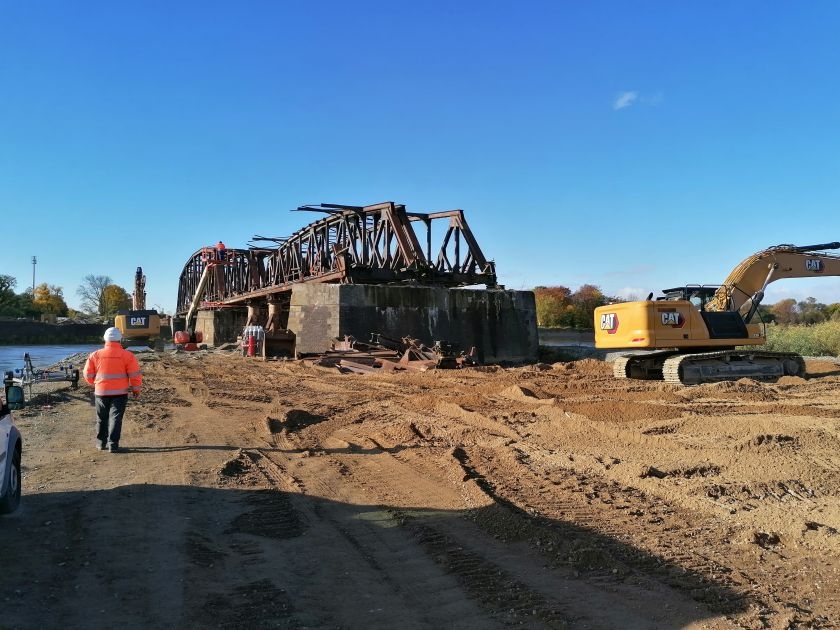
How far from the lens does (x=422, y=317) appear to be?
27.0 metres

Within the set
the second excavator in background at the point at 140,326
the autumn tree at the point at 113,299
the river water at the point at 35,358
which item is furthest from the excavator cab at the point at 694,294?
the autumn tree at the point at 113,299

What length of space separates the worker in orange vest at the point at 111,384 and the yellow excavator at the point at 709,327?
38.0ft

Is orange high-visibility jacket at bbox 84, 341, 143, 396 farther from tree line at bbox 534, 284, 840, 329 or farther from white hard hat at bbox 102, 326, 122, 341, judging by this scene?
tree line at bbox 534, 284, 840, 329

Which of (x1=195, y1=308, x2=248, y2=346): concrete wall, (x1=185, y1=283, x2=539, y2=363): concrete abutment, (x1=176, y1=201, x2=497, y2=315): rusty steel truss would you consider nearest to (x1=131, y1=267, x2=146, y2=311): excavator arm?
(x1=195, y1=308, x2=248, y2=346): concrete wall

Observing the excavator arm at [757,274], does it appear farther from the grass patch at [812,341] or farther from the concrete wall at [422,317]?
the concrete wall at [422,317]

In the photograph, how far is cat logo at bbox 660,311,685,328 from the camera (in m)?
15.7

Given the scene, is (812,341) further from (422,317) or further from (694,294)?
(422,317)

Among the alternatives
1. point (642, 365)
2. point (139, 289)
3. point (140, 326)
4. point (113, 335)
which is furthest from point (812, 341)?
point (139, 289)

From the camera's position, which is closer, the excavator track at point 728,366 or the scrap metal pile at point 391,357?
the excavator track at point 728,366

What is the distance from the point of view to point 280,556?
4.73m

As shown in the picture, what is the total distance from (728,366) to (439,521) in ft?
42.7

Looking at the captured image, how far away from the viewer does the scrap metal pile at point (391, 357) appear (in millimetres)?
18656

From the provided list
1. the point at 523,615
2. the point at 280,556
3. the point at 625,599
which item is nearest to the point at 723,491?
the point at 625,599

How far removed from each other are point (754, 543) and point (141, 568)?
14.6ft
